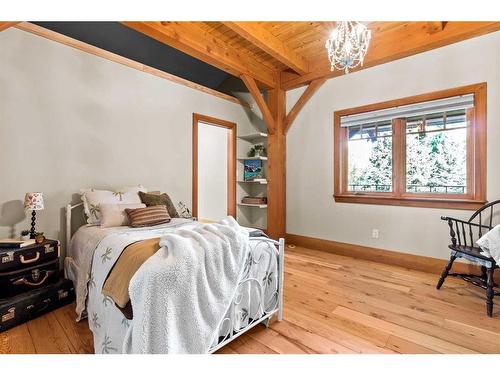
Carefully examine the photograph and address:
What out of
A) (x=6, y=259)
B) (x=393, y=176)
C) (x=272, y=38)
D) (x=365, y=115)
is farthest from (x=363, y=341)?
(x=272, y=38)

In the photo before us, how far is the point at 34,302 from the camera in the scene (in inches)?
74.4

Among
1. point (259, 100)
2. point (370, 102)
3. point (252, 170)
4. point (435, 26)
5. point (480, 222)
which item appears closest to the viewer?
point (480, 222)

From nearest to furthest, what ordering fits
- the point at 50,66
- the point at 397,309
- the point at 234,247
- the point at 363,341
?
Result: the point at 234,247 → the point at 363,341 → the point at 397,309 → the point at 50,66

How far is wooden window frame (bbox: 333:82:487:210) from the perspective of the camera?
8.59 feet

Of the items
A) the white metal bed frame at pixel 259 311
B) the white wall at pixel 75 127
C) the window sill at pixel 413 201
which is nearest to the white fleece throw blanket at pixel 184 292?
the white metal bed frame at pixel 259 311

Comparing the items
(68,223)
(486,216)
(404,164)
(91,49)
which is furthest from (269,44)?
(486,216)

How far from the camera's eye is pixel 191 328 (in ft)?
4.17

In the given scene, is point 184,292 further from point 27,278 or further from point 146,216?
point 27,278

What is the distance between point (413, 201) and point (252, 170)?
2.58 metres

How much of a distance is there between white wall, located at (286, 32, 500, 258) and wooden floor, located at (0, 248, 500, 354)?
675mm

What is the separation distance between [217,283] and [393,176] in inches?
112

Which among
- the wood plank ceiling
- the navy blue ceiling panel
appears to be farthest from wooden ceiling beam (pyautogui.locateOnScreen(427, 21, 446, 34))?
the navy blue ceiling panel

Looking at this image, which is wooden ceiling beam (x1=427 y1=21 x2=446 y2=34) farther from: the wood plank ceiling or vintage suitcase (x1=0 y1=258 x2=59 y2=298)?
vintage suitcase (x1=0 y1=258 x2=59 y2=298)

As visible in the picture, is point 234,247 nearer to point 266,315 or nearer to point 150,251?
point 150,251
